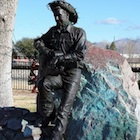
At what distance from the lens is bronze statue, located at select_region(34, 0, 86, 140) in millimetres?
5730

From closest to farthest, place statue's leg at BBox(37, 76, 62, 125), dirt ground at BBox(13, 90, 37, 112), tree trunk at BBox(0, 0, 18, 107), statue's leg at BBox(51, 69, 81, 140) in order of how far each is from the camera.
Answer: statue's leg at BBox(51, 69, 81, 140), statue's leg at BBox(37, 76, 62, 125), tree trunk at BBox(0, 0, 18, 107), dirt ground at BBox(13, 90, 37, 112)

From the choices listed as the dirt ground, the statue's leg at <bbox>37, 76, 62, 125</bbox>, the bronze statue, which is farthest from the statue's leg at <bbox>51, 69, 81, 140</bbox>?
the dirt ground


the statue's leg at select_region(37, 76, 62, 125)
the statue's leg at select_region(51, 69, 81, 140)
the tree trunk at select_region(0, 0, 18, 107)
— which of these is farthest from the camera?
the tree trunk at select_region(0, 0, 18, 107)

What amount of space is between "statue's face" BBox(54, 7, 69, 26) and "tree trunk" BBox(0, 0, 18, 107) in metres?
2.85

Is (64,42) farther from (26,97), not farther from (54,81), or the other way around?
(26,97)

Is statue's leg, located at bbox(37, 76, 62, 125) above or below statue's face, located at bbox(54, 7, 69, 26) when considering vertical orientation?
below

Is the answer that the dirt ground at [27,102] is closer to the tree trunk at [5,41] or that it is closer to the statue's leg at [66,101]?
the tree trunk at [5,41]

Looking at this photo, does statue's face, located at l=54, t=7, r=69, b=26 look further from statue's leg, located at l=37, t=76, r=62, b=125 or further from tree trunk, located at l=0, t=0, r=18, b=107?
tree trunk, located at l=0, t=0, r=18, b=107

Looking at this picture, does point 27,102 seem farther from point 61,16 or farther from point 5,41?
point 61,16

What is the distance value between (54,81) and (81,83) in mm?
491

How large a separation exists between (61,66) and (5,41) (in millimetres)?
3036

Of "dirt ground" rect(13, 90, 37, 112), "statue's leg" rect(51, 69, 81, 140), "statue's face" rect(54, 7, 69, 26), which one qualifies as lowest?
"dirt ground" rect(13, 90, 37, 112)

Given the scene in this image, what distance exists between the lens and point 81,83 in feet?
20.1

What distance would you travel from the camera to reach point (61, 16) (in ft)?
19.3
